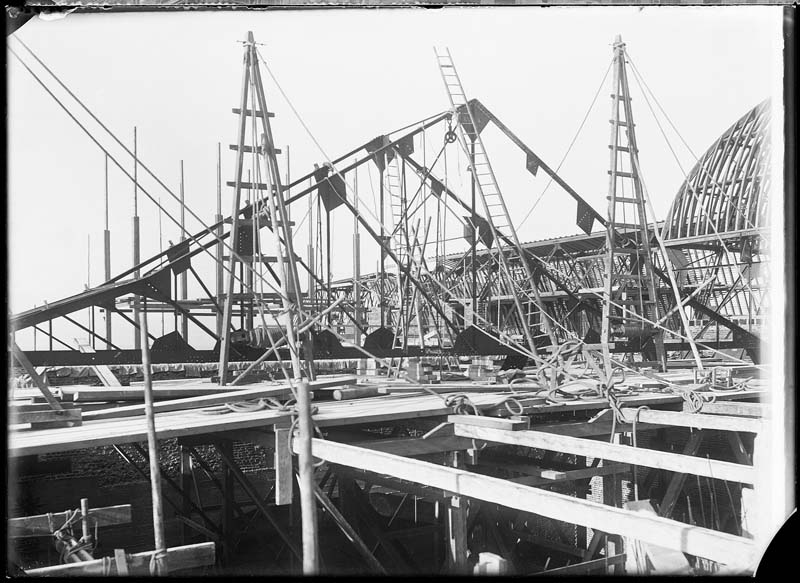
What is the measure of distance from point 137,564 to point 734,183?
19.6 meters

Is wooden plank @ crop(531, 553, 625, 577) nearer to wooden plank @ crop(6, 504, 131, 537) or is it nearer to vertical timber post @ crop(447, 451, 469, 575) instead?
vertical timber post @ crop(447, 451, 469, 575)

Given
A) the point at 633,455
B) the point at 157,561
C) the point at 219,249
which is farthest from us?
the point at 219,249

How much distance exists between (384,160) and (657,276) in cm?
652

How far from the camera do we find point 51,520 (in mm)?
7852

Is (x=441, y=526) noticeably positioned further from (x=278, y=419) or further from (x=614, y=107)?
(x=614, y=107)

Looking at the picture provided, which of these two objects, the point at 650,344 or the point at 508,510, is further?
the point at 650,344

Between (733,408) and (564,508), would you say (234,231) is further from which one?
(733,408)

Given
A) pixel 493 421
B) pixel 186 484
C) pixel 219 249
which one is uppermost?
pixel 219 249

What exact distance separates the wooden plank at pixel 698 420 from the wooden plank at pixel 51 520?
21.3 ft

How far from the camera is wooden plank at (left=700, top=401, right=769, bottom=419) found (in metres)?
11.1

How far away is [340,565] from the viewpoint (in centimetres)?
1191

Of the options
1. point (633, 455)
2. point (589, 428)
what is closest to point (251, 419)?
point (633, 455)

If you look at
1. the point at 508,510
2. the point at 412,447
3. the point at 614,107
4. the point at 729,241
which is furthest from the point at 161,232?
the point at 729,241

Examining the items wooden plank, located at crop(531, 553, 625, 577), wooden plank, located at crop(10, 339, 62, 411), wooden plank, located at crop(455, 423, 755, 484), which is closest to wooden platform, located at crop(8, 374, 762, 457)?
wooden plank, located at crop(10, 339, 62, 411)
